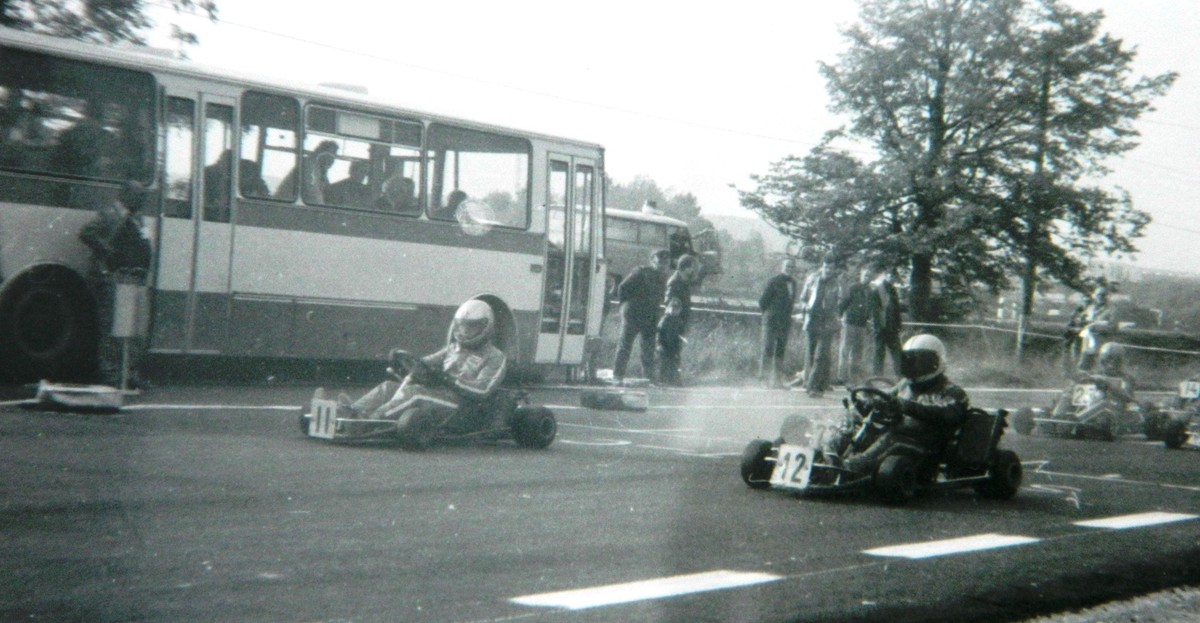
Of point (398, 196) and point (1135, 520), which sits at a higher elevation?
point (398, 196)

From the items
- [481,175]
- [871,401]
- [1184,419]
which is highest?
[481,175]

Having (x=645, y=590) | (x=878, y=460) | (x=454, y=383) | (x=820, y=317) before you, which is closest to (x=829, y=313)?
(x=820, y=317)

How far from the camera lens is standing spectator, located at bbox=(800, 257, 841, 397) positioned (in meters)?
21.2

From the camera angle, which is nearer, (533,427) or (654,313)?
(533,427)

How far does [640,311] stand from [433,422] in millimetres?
9699

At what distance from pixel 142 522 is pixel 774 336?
49.5 ft

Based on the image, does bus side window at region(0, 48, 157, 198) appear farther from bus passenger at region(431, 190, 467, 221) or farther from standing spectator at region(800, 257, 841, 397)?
standing spectator at region(800, 257, 841, 397)

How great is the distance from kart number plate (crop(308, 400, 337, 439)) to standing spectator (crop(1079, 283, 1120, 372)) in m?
13.6

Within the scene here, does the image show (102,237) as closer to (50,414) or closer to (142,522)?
(50,414)

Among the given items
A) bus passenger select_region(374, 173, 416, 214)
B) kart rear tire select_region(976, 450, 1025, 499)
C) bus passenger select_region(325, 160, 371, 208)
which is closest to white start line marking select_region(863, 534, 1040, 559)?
kart rear tire select_region(976, 450, 1025, 499)

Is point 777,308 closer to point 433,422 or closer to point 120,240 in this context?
point 120,240

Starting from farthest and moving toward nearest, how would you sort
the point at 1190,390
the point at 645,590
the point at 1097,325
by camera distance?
1. the point at 1097,325
2. the point at 1190,390
3. the point at 645,590

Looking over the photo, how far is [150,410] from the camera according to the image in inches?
499

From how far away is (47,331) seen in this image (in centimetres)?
1426
